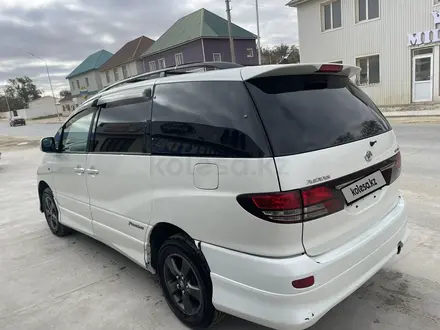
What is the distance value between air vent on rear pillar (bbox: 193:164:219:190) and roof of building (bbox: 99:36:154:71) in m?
45.7

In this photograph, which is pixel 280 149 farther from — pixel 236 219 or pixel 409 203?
pixel 409 203

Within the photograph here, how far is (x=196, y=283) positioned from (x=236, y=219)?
29.4 inches

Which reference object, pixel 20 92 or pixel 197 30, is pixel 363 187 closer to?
pixel 197 30

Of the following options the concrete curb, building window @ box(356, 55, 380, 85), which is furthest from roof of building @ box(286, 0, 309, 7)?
the concrete curb

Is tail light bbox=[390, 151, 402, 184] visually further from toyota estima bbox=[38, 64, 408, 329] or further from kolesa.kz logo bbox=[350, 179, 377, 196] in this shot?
kolesa.kz logo bbox=[350, 179, 377, 196]

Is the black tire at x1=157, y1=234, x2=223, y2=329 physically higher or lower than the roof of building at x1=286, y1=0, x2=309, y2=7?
lower

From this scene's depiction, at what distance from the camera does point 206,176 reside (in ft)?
7.64

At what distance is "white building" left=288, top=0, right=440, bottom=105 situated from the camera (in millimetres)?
17359

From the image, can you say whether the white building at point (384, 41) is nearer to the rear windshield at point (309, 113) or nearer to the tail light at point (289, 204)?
the rear windshield at point (309, 113)

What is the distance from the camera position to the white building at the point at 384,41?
17359 millimetres

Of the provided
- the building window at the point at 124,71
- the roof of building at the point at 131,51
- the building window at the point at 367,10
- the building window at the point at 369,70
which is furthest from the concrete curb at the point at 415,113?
the building window at the point at 124,71

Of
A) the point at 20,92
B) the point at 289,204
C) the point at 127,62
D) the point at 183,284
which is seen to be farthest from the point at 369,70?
the point at 20,92

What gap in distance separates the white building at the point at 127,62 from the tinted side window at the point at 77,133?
4303cm

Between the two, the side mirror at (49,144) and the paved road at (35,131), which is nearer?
the side mirror at (49,144)
